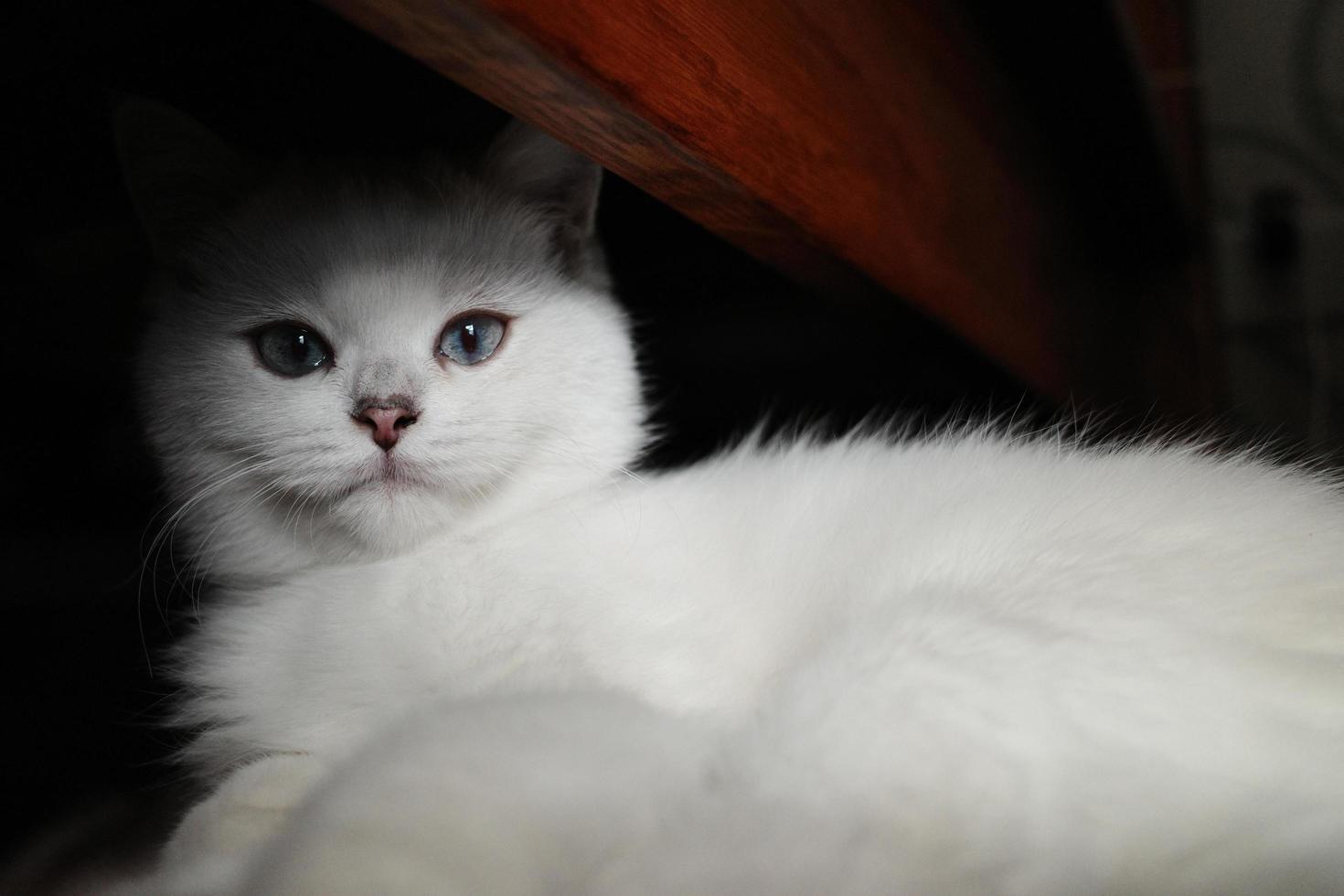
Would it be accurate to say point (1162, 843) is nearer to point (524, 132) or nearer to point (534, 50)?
point (534, 50)

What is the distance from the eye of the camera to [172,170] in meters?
1.09

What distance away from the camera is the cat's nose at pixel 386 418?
94 centimetres

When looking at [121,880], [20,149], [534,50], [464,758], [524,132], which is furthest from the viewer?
[20,149]

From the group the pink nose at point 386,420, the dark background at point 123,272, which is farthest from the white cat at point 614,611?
the dark background at point 123,272

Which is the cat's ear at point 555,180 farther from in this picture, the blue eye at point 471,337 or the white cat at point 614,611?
the blue eye at point 471,337

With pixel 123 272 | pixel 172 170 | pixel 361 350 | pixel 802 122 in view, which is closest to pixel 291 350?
pixel 361 350

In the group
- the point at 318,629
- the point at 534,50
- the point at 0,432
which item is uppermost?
the point at 534,50

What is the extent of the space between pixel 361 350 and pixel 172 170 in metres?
0.34

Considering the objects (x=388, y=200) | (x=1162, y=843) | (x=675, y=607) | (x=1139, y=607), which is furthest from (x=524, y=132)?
(x=1162, y=843)

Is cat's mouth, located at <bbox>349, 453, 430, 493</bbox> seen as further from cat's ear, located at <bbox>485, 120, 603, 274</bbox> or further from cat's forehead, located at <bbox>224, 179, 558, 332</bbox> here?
cat's ear, located at <bbox>485, 120, 603, 274</bbox>

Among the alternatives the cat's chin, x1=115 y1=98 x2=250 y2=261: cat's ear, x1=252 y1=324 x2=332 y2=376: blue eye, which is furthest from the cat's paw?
x1=115 y1=98 x2=250 y2=261: cat's ear

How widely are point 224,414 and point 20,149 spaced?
2.03 feet

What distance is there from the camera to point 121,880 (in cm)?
99

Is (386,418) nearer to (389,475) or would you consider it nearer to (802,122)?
(389,475)
